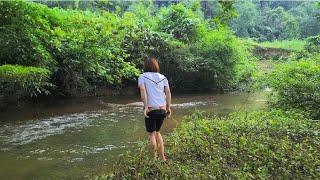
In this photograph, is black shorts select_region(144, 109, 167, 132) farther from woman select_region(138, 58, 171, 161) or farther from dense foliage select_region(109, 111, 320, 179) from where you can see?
dense foliage select_region(109, 111, 320, 179)

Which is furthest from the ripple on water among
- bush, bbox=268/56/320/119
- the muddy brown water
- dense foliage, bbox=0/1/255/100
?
bush, bbox=268/56/320/119

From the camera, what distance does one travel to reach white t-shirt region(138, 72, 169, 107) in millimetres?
5715

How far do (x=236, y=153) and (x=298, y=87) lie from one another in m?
4.68

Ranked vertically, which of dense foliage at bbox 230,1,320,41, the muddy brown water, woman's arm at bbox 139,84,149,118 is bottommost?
the muddy brown water

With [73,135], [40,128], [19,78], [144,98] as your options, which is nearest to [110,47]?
[19,78]

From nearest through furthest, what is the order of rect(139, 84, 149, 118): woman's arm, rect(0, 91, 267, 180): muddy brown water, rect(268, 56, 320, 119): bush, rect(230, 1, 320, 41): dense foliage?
rect(139, 84, 149, 118): woman's arm
rect(0, 91, 267, 180): muddy brown water
rect(268, 56, 320, 119): bush
rect(230, 1, 320, 41): dense foliage

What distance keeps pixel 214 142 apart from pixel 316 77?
514cm

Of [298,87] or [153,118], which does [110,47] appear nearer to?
[298,87]

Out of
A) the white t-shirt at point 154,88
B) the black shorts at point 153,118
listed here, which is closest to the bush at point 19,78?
the white t-shirt at point 154,88

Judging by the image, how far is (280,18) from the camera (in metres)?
61.3

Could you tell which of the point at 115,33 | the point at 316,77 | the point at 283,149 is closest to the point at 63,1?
the point at 115,33

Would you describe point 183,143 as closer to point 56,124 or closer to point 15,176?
point 15,176

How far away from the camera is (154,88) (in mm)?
5758

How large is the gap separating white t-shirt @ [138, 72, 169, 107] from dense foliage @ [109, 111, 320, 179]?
84cm
